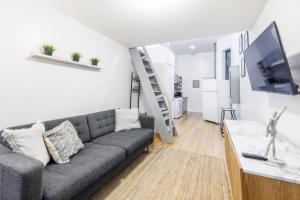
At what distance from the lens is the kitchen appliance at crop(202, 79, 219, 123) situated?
555 centimetres

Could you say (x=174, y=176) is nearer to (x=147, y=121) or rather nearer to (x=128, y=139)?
(x=128, y=139)

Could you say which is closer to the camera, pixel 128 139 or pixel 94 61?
pixel 128 139

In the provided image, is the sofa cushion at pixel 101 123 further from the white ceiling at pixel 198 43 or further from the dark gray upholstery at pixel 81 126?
the white ceiling at pixel 198 43

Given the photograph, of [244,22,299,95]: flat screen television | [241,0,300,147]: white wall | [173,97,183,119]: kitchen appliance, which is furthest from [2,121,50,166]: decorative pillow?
[173,97,183,119]: kitchen appliance

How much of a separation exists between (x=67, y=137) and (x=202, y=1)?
94.7 inches

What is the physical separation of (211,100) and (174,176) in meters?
4.19

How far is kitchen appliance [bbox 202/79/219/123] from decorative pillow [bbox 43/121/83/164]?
488cm

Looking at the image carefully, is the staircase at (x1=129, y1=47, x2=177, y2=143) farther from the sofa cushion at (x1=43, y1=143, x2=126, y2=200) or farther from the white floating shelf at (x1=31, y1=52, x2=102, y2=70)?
the sofa cushion at (x1=43, y1=143, x2=126, y2=200)

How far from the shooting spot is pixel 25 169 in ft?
3.38

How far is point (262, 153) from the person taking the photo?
121cm

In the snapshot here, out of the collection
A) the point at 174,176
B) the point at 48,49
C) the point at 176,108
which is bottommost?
the point at 174,176

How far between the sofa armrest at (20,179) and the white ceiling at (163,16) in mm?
2017

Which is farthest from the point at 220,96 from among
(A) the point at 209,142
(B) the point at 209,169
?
(B) the point at 209,169

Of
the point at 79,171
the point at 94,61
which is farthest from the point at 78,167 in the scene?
the point at 94,61
